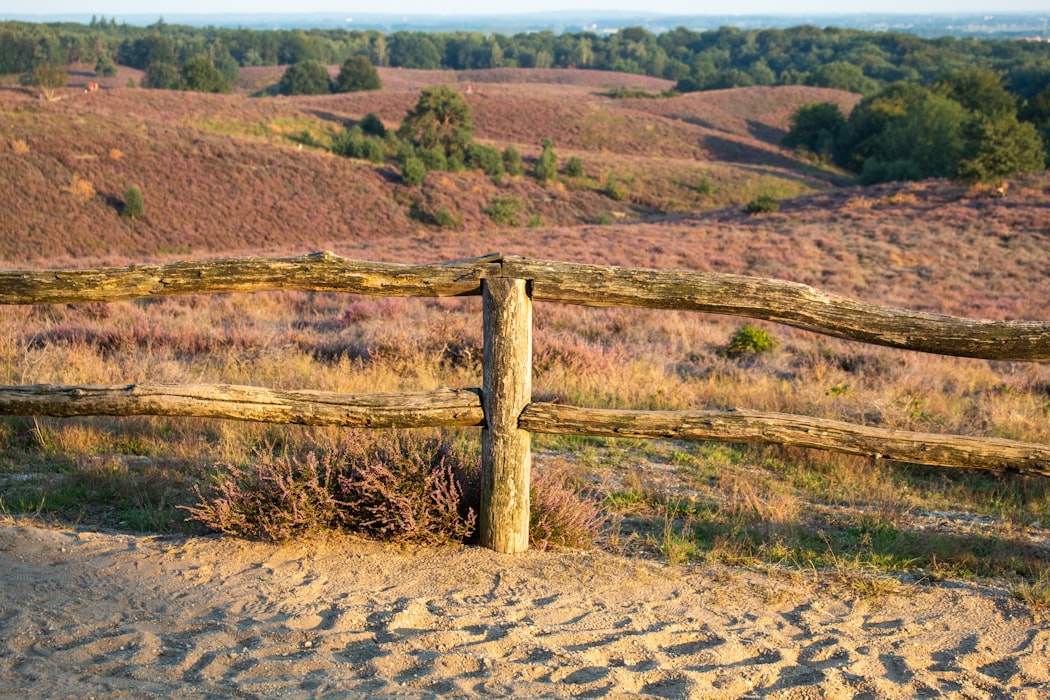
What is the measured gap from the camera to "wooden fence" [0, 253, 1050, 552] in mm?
3766

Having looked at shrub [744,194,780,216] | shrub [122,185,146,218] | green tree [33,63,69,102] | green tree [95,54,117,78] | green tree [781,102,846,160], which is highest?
green tree [95,54,117,78]

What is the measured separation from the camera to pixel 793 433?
3.85m

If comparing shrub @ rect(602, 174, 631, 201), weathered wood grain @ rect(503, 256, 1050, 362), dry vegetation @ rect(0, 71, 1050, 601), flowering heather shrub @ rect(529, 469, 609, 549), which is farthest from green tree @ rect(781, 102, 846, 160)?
flowering heather shrub @ rect(529, 469, 609, 549)

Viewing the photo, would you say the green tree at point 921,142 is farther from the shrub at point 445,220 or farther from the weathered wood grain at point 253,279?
the weathered wood grain at point 253,279

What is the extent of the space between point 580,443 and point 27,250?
3018cm

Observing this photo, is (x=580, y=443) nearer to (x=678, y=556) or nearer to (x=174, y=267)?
(x=678, y=556)

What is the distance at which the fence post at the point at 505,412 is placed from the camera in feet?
12.5

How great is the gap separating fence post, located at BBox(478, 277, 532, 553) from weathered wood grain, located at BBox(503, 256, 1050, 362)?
135mm

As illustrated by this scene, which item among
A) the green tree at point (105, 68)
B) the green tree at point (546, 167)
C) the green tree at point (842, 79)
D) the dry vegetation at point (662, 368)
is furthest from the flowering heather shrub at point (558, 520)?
the green tree at point (105, 68)

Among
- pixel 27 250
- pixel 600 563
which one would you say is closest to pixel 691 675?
pixel 600 563

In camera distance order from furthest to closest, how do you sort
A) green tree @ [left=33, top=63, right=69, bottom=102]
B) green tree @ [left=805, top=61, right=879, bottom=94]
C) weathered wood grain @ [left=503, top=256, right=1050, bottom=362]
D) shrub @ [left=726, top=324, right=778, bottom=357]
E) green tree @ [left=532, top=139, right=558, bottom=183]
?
green tree @ [left=805, top=61, right=879, bottom=94]
green tree @ [left=33, top=63, right=69, bottom=102]
green tree @ [left=532, top=139, right=558, bottom=183]
shrub @ [left=726, top=324, right=778, bottom=357]
weathered wood grain @ [left=503, top=256, right=1050, bottom=362]

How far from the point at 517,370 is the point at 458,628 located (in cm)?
115

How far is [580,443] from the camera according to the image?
6086 millimetres

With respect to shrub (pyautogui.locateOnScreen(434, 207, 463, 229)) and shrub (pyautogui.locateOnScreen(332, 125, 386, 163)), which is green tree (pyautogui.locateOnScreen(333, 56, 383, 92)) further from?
shrub (pyautogui.locateOnScreen(434, 207, 463, 229))
